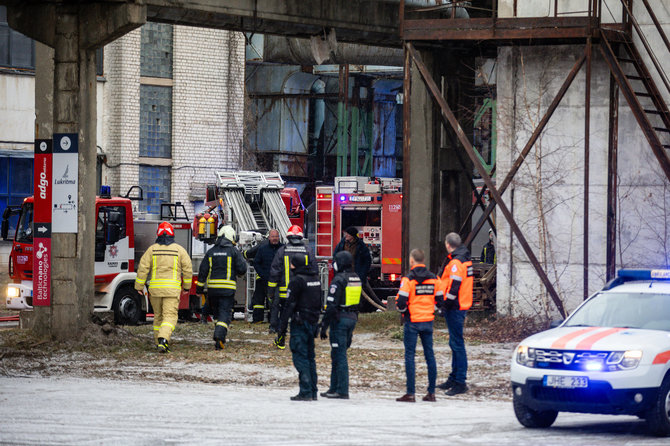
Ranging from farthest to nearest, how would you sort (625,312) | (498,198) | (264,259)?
(264,259) < (498,198) < (625,312)

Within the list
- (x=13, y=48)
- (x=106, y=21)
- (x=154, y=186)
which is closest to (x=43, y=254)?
(x=106, y=21)

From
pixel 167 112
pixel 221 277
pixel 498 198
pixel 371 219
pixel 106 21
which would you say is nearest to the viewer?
pixel 221 277

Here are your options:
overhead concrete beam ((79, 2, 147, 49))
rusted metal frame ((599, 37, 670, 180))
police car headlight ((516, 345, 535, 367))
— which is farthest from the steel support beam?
police car headlight ((516, 345, 535, 367))

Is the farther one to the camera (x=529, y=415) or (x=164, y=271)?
(x=164, y=271)

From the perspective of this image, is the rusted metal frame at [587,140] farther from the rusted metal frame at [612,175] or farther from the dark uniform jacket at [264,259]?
the dark uniform jacket at [264,259]

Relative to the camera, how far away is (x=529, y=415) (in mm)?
10828

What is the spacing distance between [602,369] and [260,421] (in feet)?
10.4

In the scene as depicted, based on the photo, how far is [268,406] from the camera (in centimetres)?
1195

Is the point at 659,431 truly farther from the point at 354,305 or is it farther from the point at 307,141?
the point at 307,141

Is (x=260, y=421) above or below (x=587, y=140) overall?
below

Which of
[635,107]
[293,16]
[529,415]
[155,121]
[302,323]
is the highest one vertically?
[293,16]

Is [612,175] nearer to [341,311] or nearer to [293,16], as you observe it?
[293,16]

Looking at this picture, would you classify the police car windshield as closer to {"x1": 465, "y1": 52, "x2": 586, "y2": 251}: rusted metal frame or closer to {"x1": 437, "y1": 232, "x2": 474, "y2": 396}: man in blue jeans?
{"x1": 437, "y1": 232, "x2": 474, "y2": 396}: man in blue jeans

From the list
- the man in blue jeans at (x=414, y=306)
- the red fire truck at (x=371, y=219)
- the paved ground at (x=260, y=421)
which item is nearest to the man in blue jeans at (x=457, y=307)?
the paved ground at (x=260, y=421)
